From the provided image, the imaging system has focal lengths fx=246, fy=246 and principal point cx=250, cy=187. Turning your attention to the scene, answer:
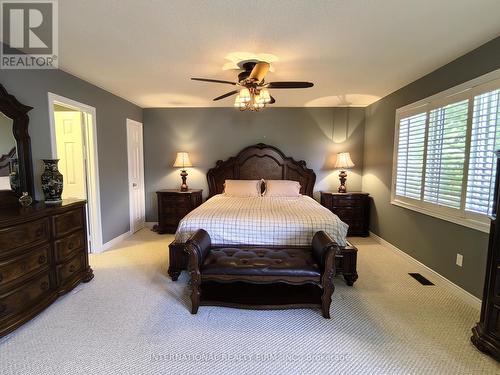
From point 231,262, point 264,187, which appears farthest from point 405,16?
point 264,187

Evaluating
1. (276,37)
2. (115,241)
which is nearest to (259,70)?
(276,37)

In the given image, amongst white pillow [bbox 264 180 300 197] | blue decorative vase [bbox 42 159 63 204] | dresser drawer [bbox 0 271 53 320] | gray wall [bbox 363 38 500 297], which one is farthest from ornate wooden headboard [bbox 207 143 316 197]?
dresser drawer [bbox 0 271 53 320]

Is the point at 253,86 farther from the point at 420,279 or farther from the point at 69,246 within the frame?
the point at 420,279

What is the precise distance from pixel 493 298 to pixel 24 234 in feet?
12.2

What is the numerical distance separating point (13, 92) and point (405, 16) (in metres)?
3.63

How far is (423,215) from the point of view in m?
3.21

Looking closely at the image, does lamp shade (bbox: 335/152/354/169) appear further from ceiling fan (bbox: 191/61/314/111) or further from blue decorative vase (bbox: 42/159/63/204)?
blue decorative vase (bbox: 42/159/63/204)

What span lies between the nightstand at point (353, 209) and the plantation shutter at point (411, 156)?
2.72 ft

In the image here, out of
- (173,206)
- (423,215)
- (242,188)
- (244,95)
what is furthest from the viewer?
(173,206)

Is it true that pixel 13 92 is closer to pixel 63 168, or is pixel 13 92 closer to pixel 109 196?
pixel 63 168

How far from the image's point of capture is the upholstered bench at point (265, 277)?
2195 mm

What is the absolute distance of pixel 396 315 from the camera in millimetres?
2262

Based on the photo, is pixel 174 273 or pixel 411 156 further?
pixel 411 156

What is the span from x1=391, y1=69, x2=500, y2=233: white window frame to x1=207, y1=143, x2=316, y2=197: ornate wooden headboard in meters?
1.67
